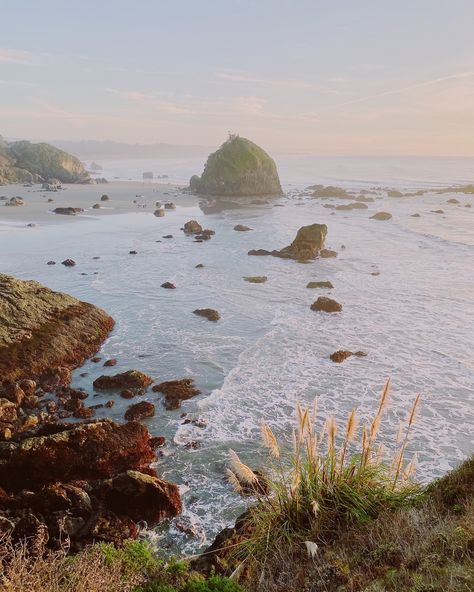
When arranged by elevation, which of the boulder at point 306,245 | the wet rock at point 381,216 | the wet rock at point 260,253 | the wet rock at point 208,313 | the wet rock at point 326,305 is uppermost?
the wet rock at point 381,216

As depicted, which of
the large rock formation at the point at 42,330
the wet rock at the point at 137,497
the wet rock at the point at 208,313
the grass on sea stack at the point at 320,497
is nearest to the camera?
the grass on sea stack at the point at 320,497

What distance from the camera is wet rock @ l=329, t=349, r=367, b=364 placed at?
1510 cm

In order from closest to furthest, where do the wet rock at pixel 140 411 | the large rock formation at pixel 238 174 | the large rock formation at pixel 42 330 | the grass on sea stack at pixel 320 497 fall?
the grass on sea stack at pixel 320 497 < the wet rock at pixel 140 411 < the large rock formation at pixel 42 330 < the large rock formation at pixel 238 174

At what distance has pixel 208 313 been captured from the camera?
1908cm

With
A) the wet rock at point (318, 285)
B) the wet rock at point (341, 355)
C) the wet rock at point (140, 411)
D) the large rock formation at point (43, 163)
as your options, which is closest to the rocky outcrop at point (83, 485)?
the wet rock at point (140, 411)

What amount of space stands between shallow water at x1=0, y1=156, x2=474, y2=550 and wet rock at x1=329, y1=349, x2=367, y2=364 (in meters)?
0.32

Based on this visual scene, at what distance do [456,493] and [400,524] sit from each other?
1434mm

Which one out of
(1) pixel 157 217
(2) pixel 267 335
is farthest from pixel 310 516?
(1) pixel 157 217

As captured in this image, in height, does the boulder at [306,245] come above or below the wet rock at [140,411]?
above

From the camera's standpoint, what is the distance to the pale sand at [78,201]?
44531 millimetres

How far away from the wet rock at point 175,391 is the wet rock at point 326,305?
8.23 m

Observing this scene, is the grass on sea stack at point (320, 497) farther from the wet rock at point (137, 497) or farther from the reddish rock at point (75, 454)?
the reddish rock at point (75, 454)

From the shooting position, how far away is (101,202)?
58625mm

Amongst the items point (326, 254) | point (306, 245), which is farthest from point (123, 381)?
point (326, 254)
